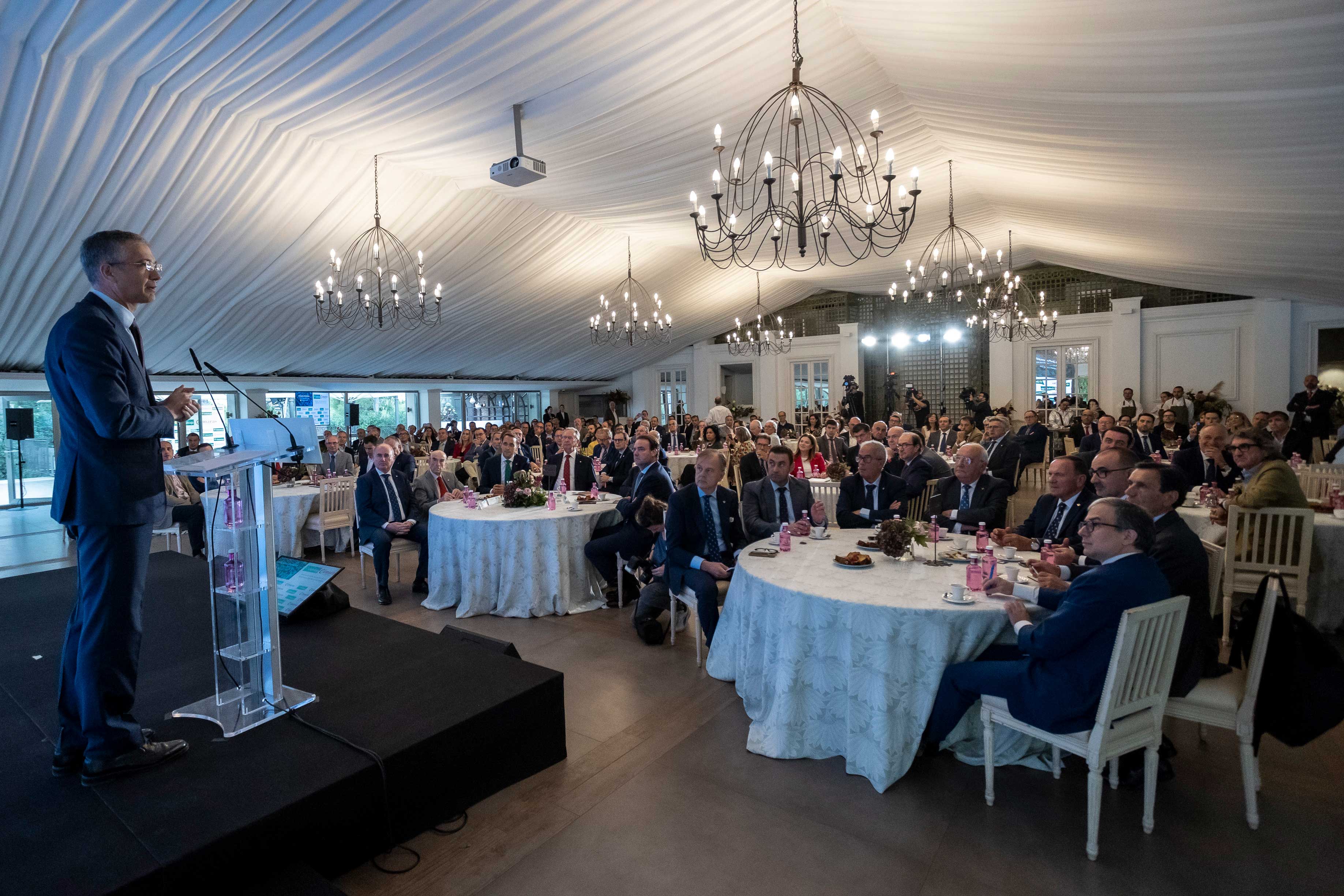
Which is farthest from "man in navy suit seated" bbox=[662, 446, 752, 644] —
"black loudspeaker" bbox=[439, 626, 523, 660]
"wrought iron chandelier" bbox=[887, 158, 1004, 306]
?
"wrought iron chandelier" bbox=[887, 158, 1004, 306]

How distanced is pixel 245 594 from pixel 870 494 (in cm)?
402

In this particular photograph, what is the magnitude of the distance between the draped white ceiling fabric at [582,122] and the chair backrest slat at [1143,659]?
2.81 meters

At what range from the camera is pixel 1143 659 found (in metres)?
2.40

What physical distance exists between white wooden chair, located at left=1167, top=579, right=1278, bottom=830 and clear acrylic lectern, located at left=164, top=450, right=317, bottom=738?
340 centimetres

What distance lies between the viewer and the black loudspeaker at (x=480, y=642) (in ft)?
11.4

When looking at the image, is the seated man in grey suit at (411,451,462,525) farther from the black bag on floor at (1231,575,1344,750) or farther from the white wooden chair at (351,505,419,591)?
the black bag on floor at (1231,575,1344,750)

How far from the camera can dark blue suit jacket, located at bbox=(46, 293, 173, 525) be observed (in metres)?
2.01

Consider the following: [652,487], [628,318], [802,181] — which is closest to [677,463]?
[652,487]

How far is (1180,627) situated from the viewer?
8.02 ft

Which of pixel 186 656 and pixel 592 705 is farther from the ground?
pixel 186 656

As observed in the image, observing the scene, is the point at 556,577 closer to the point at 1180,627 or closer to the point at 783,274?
the point at 1180,627

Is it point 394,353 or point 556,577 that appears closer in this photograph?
point 556,577

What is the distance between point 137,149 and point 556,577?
5.35 metres

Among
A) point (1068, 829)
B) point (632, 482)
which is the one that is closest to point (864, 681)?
point (1068, 829)
